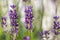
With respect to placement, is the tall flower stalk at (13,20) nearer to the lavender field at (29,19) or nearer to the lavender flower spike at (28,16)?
the lavender field at (29,19)

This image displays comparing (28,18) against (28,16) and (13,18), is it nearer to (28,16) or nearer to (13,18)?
(28,16)

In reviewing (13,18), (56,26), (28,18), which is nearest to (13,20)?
(13,18)

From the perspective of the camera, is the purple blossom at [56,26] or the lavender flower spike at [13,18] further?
the lavender flower spike at [13,18]

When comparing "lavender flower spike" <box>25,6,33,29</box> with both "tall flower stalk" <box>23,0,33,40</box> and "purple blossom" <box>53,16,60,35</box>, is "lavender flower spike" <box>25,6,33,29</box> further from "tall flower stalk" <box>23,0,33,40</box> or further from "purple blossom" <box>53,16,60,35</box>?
"purple blossom" <box>53,16,60,35</box>

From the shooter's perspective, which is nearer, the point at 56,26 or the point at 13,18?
the point at 56,26

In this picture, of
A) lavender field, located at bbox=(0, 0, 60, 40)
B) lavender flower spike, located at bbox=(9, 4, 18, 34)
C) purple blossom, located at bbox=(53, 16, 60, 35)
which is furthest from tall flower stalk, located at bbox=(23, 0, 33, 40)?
purple blossom, located at bbox=(53, 16, 60, 35)

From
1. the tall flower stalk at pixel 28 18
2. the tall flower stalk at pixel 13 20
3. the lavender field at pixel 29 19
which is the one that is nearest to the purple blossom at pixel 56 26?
the lavender field at pixel 29 19

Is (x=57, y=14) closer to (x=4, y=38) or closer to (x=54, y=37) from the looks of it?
(x=54, y=37)

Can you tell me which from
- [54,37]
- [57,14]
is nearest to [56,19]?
[57,14]
